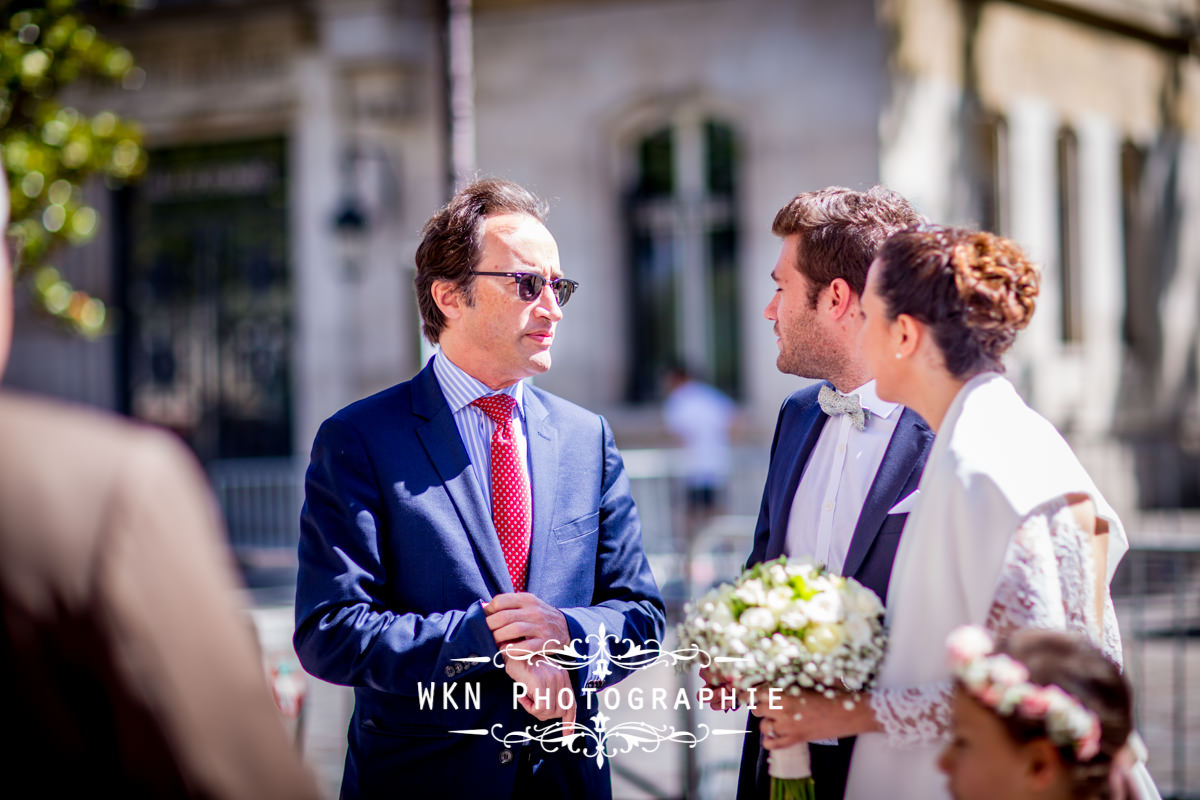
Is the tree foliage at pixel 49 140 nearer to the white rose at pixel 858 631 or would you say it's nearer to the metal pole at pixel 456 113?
the metal pole at pixel 456 113

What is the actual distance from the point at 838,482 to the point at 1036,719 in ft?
3.29

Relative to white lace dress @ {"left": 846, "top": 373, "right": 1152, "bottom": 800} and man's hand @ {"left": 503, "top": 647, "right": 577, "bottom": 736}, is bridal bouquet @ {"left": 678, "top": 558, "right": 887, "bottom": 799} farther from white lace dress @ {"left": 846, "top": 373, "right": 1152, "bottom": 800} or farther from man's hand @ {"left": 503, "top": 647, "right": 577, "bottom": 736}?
man's hand @ {"left": 503, "top": 647, "right": 577, "bottom": 736}

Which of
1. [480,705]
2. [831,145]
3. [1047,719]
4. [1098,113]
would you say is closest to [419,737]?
[480,705]

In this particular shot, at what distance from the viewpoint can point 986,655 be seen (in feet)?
6.82

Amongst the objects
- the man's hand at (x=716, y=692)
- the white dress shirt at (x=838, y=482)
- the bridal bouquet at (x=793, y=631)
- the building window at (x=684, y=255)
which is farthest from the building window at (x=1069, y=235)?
the bridal bouquet at (x=793, y=631)

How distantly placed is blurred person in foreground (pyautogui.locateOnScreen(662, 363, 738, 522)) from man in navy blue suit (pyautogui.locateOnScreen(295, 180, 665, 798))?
881 cm

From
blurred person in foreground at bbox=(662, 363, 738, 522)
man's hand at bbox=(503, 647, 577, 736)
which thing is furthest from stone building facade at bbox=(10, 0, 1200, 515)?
man's hand at bbox=(503, 647, 577, 736)

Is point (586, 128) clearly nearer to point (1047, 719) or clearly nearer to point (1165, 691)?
point (1165, 691)

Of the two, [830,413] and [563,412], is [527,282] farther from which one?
[830,413]

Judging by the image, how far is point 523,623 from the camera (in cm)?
269

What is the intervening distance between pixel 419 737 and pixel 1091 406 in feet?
46.3

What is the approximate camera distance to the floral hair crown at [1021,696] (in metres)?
1.96

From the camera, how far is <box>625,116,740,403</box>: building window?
14.1m

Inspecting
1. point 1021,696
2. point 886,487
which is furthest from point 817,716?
point 886,487
